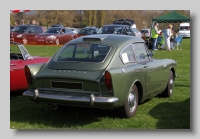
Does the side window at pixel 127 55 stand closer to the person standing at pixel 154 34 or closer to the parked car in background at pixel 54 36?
the person standing at pixel 154 34

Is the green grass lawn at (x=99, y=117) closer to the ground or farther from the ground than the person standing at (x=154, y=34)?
closer to the ground

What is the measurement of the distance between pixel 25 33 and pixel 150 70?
18432mm

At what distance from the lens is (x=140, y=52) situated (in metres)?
6.80

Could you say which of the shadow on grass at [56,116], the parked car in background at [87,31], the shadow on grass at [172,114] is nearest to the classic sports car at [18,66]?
the shadow on grass at [56,116]

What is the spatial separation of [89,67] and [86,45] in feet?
2.22

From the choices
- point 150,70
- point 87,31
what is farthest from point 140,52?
point 87,31

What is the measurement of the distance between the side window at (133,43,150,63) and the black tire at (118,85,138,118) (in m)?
0.71

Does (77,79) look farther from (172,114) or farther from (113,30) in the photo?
(113,30)

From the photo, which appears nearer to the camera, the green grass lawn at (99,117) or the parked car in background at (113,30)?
the green grass lawn at (99,117)

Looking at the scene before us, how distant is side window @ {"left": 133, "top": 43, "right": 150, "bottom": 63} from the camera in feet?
21.6

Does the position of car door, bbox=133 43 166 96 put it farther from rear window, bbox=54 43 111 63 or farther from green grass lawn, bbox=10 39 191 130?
rear window, bbox=54 43 111 63

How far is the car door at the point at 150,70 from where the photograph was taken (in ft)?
21.4

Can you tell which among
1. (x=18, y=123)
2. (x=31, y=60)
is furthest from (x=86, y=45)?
(x=31, y=60)

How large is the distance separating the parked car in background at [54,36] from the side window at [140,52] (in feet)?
55.4
